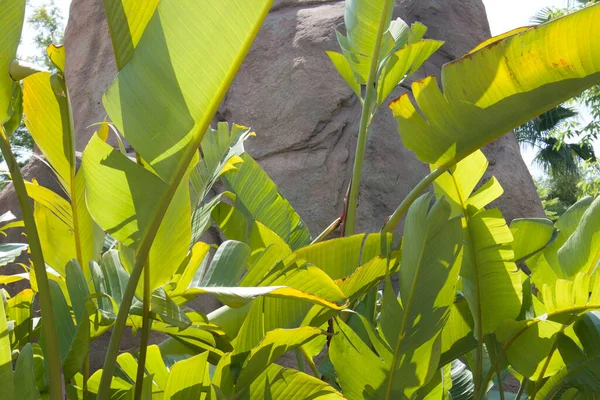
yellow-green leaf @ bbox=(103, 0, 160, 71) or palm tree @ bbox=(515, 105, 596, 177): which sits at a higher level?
yellow-green leaf @ bbox=(103, 0, 160, 71)

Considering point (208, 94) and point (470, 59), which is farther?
point (470, 59)

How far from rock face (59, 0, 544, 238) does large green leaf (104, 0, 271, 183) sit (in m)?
2.03

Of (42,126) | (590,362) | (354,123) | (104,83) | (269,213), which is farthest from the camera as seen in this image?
(104,83)

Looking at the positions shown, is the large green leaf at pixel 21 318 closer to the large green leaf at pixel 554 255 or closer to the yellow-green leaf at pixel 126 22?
the yellow-green leaf at pixel 126 22

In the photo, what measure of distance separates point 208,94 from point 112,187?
18 cm

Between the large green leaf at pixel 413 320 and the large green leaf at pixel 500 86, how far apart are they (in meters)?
0.12

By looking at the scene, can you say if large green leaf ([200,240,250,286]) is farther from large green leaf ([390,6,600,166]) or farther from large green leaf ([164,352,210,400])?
large green leaf ([390,6,600,166])

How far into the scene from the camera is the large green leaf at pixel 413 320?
1.08 metres

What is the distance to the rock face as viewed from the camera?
2.87 m

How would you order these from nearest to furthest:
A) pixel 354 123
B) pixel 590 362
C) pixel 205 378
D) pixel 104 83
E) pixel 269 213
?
pixel 205 378 < pixel 590 362 < pixel 269 213 < pixel 354 123 < pixel 104 83

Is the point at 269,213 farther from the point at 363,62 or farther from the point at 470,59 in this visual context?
the point at 470,59

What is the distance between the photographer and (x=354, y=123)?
3029 millimetres

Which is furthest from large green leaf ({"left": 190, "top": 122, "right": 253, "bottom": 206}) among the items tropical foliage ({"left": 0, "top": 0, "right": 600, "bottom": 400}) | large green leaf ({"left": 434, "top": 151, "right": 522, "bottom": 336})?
large green leaf ({"left": 434, "top": 151, "right": 522, "bottom": 336})

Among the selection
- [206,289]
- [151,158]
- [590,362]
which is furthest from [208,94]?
[590,362]
